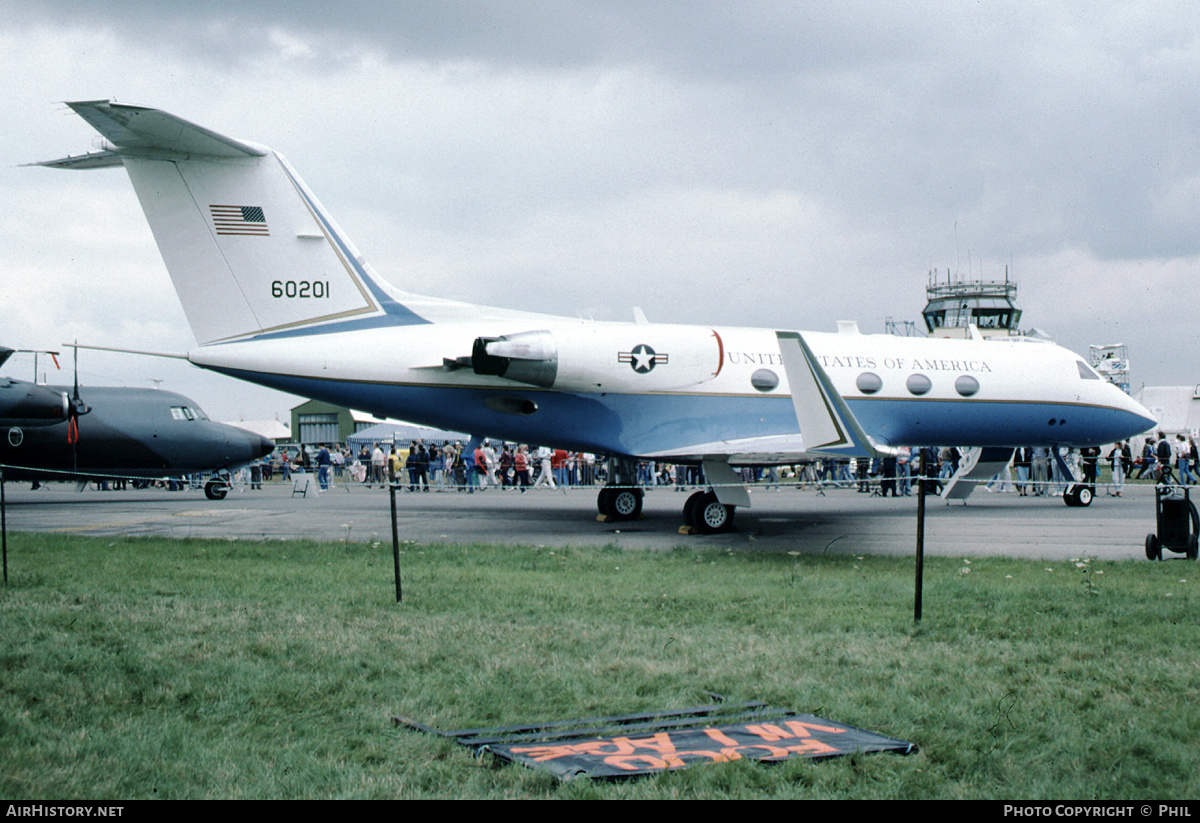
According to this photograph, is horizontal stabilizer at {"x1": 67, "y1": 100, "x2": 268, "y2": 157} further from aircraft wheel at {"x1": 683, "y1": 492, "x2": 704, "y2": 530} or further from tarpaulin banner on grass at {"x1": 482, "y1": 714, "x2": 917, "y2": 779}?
tarpaulin banner on grass at {"x1": 482, "y1": 714, "x2": 917, "y2": 779}

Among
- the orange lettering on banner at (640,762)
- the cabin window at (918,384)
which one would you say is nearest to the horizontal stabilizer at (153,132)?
the orange lettering on banner at (640,762)

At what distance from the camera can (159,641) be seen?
6793mm

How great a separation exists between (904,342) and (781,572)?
33.1 ft

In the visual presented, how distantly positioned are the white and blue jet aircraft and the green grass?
508 centimetres

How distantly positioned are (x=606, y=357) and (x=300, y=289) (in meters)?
5.14

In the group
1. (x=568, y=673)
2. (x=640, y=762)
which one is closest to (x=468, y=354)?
(x=568, y=673)

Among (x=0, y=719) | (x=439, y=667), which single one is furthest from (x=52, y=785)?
(x=439, y=667)

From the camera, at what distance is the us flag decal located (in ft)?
48.2

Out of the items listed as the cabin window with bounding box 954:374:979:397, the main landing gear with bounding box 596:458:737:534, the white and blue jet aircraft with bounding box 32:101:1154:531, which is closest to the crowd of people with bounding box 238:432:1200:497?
the main landing gear with bounding box 596:458:737:534

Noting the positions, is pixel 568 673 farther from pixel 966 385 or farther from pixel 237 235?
pixel 966 385

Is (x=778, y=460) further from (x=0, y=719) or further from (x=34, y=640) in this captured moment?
(x=0, y=719)

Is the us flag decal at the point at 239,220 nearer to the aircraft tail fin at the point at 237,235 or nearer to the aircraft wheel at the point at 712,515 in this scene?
the aircraft tail fin at the point at 237,235

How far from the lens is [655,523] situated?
18375 millimetres

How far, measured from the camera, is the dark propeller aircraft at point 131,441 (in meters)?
25.1
